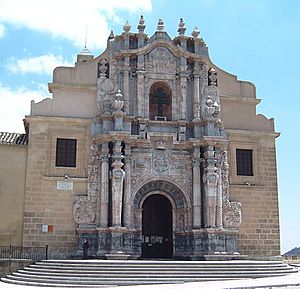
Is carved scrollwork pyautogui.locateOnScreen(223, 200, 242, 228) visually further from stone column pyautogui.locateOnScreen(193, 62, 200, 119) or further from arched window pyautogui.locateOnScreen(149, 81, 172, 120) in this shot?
arched window pyautogui.locateOnScreen(149, 81, 172, 120)

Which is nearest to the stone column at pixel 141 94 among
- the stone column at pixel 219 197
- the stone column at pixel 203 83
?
the stone column at pixel 203 83

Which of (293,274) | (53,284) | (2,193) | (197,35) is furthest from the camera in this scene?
(197,35)

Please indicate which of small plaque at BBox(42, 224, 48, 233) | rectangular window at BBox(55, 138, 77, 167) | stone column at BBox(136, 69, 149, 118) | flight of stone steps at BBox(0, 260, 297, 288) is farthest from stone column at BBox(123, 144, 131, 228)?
flight of stone steps at BBox(0, 260, 297, 288)

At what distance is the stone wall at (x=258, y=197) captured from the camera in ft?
81.6

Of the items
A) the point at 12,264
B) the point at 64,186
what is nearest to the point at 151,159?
the point at 64,186

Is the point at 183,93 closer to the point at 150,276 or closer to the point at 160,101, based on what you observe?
the point at 160,101

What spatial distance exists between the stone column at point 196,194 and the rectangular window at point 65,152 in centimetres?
568

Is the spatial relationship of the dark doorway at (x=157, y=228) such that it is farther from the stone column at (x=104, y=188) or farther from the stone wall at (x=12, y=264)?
the stone wall at (x=12, y=264)

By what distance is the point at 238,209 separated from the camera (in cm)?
2469

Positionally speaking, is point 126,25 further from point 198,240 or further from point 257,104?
point 198,240

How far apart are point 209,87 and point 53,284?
1305cm

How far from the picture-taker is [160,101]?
2625cm

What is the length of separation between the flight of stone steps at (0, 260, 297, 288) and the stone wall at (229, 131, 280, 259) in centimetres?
428

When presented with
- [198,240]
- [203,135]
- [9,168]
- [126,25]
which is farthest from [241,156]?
[9,168]
